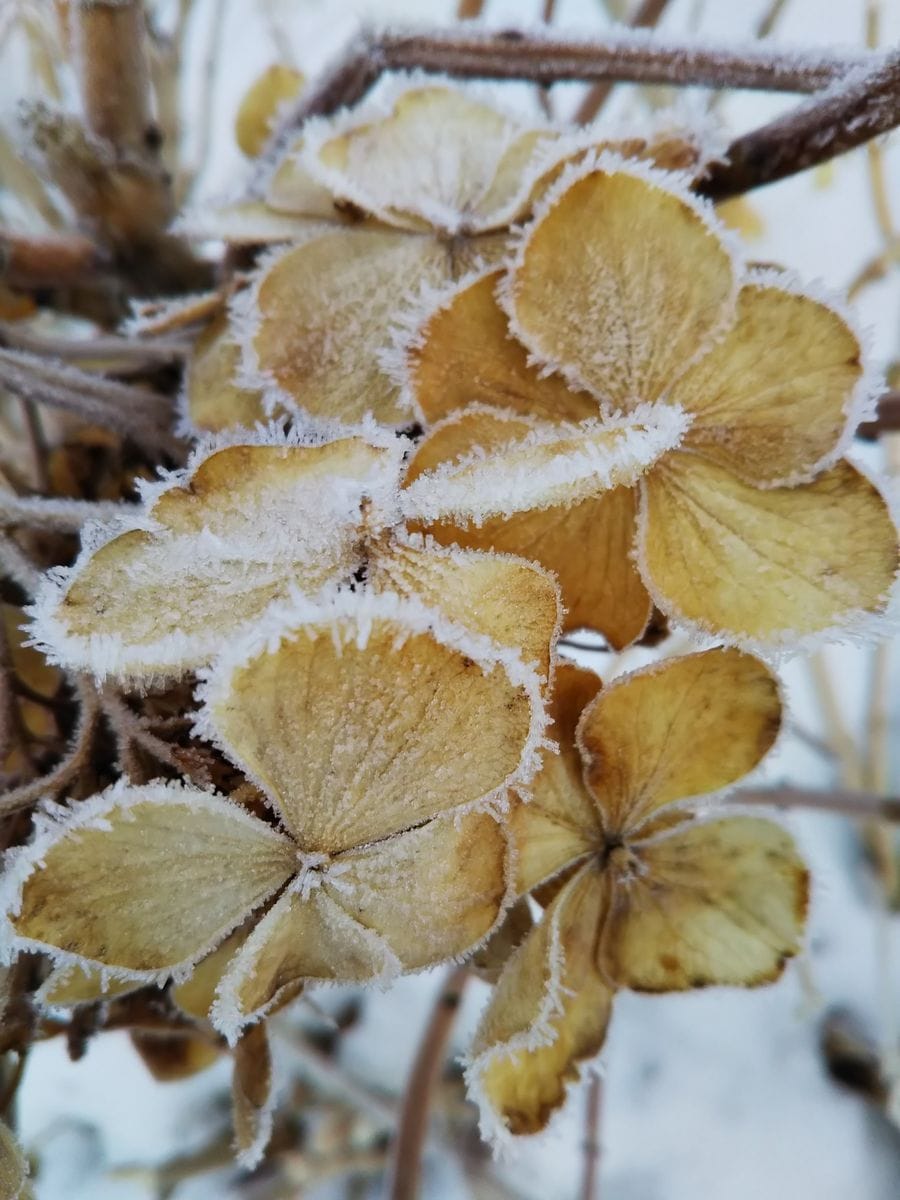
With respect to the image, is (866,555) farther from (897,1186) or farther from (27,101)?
(897,1186)

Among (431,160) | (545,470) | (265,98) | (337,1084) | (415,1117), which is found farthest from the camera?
(337,1084)

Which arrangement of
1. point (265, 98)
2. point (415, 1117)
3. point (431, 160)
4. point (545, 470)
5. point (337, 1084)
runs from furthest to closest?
point (337, 1084) → point (415, 1117) → point (265, 98) → point (431, 160) → point (545, 470)

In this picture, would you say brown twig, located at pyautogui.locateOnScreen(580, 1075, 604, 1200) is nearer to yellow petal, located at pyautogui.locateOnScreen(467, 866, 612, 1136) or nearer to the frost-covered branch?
yellow petal, located at pyautogui.locateOnScreen(467, 866, 612, 1136)

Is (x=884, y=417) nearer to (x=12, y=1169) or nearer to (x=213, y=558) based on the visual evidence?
(x=213, y=558)

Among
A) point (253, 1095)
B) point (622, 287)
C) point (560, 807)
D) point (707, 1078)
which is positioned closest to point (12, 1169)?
point (253, 1095)

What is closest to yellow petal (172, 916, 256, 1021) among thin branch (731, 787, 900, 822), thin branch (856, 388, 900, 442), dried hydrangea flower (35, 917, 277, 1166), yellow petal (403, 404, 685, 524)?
dried hydrangea flower (35, 917, 277, 1166)

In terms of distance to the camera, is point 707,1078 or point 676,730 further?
point 707,1078

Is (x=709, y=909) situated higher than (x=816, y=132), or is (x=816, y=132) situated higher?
(x=816, y=132)

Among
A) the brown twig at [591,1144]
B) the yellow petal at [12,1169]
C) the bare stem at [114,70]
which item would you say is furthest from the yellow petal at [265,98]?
the brown twig at [591,1144]
